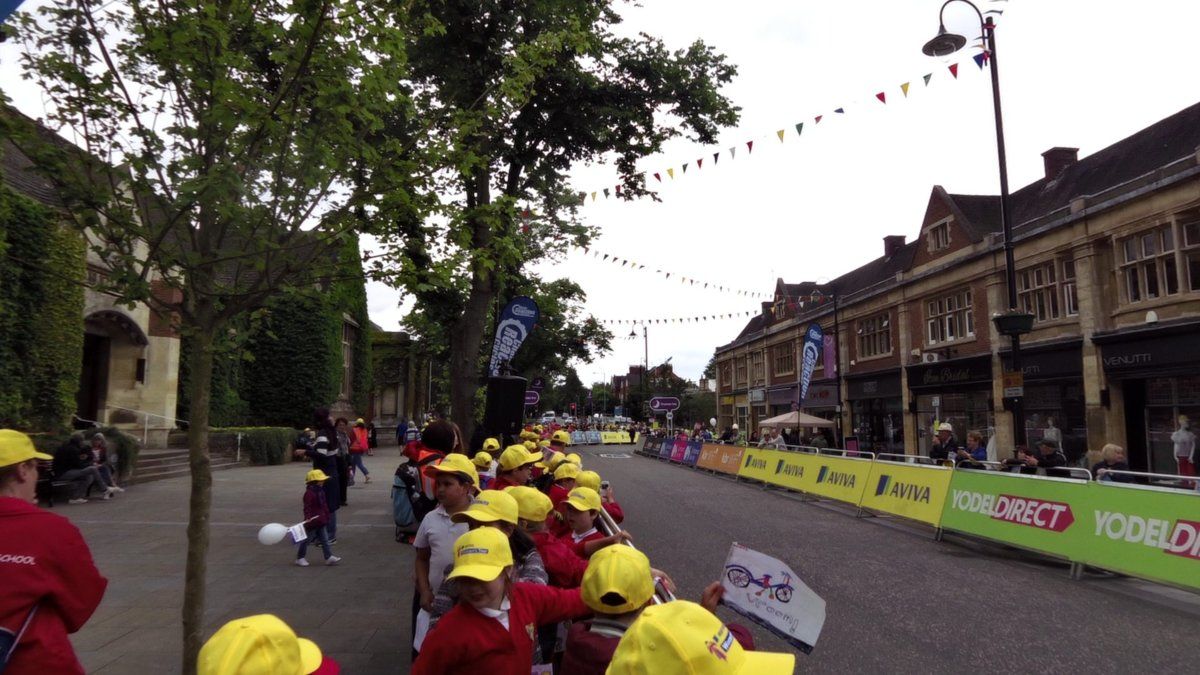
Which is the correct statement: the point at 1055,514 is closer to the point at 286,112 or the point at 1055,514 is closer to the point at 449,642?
the point at 449,642

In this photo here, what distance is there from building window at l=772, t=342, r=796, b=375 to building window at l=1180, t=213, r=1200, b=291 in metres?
26.8

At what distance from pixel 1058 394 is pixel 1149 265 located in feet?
15.6

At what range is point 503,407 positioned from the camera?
10.8 m

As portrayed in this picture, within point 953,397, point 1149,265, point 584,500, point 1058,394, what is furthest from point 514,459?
point 953,397

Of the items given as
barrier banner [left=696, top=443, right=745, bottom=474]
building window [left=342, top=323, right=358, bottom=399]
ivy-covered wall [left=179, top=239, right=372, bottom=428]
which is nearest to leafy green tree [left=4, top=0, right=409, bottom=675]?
barrier banner [left=696, top=443, right=745, bottom=474]

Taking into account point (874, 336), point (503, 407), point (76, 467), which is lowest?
point (76, 467)

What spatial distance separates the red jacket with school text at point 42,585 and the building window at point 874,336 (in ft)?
111

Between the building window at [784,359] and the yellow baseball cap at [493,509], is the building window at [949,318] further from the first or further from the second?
the yellow baseball cap at [493,509]

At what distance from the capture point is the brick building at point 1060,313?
18.3m

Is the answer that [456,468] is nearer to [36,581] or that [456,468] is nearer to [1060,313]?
[36,581]

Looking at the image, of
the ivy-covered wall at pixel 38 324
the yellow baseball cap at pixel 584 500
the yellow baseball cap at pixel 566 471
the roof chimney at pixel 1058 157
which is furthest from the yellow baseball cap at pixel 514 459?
the roof chimney at pixel 1058 157

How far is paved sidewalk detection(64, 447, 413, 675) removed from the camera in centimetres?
547

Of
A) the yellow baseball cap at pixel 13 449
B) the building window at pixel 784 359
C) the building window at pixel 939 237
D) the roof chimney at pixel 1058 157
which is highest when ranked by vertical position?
the roof chimney at pixel 1058 157

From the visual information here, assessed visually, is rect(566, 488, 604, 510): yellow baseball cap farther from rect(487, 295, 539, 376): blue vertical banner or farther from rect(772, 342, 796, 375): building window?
rect(772, 342, 796, 375): building window
